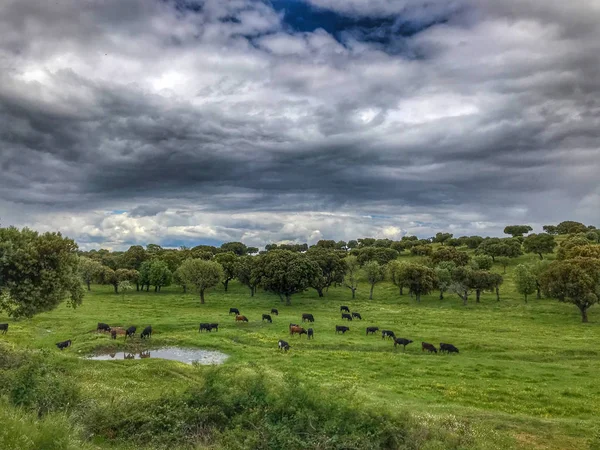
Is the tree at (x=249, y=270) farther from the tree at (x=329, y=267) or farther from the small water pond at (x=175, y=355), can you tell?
the small water pond at (x=175, y=355)

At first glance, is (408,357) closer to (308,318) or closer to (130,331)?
(308,318)

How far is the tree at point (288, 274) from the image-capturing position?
246ft

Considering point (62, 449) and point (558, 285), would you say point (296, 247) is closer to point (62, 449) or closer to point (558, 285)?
point (558, 285)

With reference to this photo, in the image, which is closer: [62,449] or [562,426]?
[62,449]

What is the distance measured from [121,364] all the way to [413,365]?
24140 millimetres

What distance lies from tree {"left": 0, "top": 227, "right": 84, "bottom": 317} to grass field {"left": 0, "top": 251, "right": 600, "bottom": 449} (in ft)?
16.6

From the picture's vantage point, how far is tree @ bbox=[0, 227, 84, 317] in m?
30.7

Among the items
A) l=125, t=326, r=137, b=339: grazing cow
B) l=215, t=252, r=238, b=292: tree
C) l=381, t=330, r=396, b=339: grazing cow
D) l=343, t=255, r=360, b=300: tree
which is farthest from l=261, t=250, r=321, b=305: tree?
l=125, t=326, r=137, b=339: grazing cow

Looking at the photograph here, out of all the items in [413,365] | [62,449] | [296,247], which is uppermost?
[296,247]

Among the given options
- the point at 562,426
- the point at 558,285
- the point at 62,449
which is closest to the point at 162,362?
the point at 62,449

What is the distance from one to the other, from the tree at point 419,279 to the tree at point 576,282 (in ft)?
67.5

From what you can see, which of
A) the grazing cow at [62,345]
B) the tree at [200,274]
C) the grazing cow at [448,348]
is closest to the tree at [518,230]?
the tree at [200,274]

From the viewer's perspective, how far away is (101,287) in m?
105

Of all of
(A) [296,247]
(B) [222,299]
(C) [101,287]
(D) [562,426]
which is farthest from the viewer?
(A) [296,247]
